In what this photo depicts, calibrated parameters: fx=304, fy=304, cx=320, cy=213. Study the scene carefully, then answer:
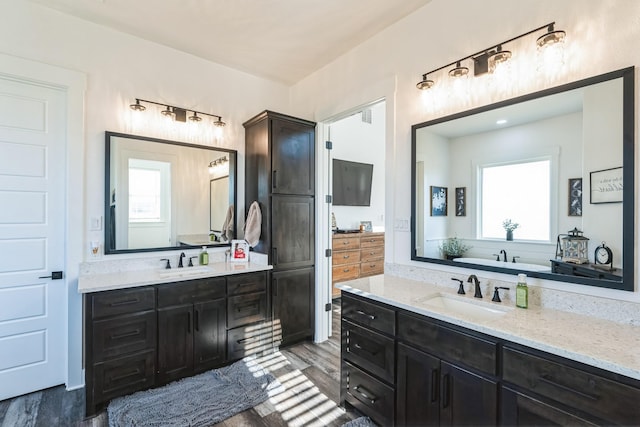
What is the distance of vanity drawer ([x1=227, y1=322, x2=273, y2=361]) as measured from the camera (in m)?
2.78

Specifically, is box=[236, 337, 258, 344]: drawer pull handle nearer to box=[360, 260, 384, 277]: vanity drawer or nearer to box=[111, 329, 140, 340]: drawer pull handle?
box=[111, 329, 140, 340]: drawer pull handle

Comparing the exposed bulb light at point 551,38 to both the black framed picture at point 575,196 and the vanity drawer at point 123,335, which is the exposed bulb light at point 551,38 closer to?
the black framed picture at point 575,196

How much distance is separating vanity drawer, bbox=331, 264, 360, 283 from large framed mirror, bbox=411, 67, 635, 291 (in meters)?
2.36

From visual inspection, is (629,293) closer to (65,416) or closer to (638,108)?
(638,108)

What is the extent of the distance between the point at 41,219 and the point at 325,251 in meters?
2.52

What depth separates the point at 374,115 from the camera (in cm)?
589

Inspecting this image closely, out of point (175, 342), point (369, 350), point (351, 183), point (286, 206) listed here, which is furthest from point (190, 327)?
point (351, 183)

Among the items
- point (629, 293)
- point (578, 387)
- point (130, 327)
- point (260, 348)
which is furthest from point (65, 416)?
point (629, 293)

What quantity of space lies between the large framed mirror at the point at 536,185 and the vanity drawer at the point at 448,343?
2.10 feet

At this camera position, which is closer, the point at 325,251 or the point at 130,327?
the point at 130,327

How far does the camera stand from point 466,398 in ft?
4.91

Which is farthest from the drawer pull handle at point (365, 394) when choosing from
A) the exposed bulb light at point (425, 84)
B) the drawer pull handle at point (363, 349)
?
the exposed bulb light at point (425, 84)

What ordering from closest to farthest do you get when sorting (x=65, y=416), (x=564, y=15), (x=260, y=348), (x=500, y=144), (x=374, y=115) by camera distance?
(x=564, y=15) < (x=500, y=144) < (x=65, y=416) < (x=260, y=348) < (x=374, y=115)

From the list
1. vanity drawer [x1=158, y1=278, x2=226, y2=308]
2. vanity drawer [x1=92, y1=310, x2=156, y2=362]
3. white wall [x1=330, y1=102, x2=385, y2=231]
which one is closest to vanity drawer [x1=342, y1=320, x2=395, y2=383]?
vanity drawer [x1=158, y1=278, x2=226, y2=308]
